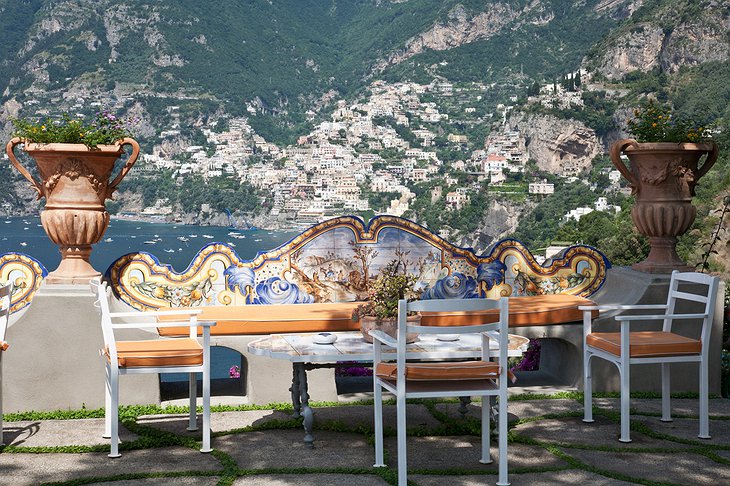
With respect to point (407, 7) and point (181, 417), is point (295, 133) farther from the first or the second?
point (181, 417)

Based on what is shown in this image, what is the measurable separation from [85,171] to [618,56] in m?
80.1

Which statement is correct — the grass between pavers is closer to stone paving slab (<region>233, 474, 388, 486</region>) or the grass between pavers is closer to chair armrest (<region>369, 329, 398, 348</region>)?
stone paving slab (<region>233, 474, 388, 486</region>)

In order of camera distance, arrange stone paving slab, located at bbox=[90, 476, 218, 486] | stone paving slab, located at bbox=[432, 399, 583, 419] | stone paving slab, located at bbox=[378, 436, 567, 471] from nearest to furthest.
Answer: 1. stone paving slab, located at bbox=[90, 476, 218, 486]
2. stone paving slab, located at bbox=[378, 436, 567, 471]
3. stone paving slab, located at bbox=[432, 399, 583, 419]

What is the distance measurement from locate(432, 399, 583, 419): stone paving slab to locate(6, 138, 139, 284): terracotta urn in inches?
82.0

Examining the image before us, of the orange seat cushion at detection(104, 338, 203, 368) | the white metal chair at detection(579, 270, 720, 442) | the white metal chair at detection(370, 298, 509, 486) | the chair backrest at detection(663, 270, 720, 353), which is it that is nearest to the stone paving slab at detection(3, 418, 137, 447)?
the orange seat cushion at detection(104, 338, 203, 368)

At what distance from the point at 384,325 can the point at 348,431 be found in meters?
0.71

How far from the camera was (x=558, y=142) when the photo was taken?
3184 inches

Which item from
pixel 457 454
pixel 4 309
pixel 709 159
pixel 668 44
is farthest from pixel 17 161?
pixel 668 44

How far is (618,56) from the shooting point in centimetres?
7994

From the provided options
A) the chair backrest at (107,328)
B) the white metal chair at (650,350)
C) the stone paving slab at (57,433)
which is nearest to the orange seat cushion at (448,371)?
the white metal chair at (650,350)

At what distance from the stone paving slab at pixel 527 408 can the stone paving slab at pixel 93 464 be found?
1395 millimetres

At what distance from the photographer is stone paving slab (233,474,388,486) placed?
11.7ft

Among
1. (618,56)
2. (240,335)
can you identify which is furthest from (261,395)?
(618,56)

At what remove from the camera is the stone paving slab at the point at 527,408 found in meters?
4.75
